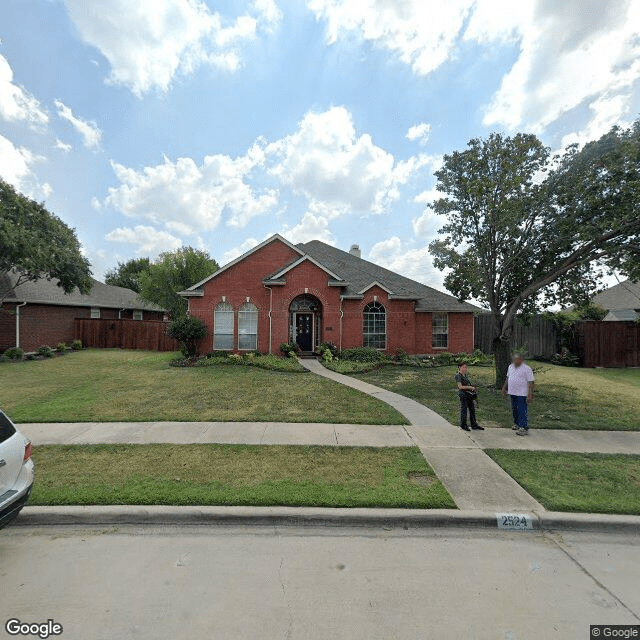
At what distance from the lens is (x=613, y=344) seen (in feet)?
52.6

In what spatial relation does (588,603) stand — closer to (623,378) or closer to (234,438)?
(234,438)

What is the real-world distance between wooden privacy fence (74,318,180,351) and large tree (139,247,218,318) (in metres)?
5.53

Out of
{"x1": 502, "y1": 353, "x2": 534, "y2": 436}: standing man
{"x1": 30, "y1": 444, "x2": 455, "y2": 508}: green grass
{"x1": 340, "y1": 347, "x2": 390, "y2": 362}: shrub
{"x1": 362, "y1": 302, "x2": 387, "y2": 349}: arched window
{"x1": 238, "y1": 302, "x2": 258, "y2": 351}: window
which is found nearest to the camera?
{"x1": 30, "y1": 444, "x2": 455, "y2": 508}: green grass

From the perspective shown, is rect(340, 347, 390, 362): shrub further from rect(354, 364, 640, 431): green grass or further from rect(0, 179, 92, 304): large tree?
rect(0, 179, 92, 304): large tree

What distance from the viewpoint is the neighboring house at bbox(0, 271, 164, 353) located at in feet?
62.4

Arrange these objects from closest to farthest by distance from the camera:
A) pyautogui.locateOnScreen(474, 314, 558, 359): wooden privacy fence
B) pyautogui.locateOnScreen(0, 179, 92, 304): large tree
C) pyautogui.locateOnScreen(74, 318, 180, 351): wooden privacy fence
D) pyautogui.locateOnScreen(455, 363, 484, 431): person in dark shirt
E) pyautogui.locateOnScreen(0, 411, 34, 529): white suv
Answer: pyautogui.locateOnScreen(0, 411, 34, 529): white suv → pyautogui.locateOnScreen(455, 363, 484, 431): person in dark shirt → pyautogui.locateOnScreen(0, 179, 92, 304): large tree → pyautogui.locateOnScreen(474, 314, 558, 359): wooden privacy fence → pyautogui.locateOnScreen(74, 318, 180, 351): wooden privacy fence

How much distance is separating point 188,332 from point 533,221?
14719 mm

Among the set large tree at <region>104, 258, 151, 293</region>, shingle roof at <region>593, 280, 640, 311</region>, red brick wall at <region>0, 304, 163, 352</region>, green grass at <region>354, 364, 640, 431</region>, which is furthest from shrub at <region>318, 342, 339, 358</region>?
large tree at <region>104, 258, 151, 293</region>

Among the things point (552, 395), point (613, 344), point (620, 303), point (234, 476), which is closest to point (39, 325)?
point (234, 476)

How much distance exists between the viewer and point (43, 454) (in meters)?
5.50

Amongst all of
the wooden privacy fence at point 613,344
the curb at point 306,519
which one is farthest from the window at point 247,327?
the wooden privacy fence at point 613,344

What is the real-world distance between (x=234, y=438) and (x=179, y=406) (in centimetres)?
293

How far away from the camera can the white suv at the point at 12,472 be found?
3266 millimetres

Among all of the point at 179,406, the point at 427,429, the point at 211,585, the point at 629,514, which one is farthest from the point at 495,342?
the point at 211,585
